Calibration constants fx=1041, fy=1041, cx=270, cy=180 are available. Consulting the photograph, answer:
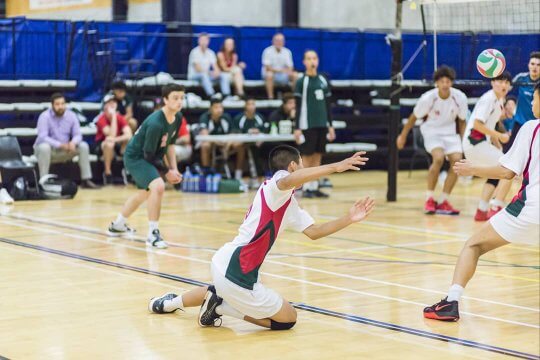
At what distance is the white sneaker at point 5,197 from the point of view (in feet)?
49.7

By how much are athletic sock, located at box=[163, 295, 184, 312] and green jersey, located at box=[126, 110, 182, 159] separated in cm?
379

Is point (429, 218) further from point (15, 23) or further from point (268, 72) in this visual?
point (15, 23)

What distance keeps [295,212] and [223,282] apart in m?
0.72

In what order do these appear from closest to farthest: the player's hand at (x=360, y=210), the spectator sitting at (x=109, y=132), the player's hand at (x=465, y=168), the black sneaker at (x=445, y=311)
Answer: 1. the player's hand at (x=360, y=210)
2. the player's hand at (x=465, y=168)
3. the black sneaker at (x=445, y=311)
4. the spectator sitting at (x=109, y=132)

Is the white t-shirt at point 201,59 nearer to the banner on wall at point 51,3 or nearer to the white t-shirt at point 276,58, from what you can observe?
the white t-shirt at point 276,58

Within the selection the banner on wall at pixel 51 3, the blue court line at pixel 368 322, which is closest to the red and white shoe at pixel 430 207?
the blue court line at pixel 368 322

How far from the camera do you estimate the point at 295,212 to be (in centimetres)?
713

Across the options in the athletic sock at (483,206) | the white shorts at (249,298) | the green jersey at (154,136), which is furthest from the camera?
the athletic sock at (483,206)

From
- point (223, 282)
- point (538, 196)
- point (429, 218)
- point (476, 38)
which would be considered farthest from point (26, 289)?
point (476, 38)

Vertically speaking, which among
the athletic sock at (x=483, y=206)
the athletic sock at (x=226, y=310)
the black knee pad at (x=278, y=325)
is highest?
the athletic sock at (x=226, y=310)

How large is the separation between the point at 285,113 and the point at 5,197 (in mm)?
5829

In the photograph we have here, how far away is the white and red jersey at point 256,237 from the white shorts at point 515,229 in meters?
1.47

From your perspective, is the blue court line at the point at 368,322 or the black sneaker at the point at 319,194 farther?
the black sneaker at the point at 319,194

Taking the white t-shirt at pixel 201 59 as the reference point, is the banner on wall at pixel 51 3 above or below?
above
